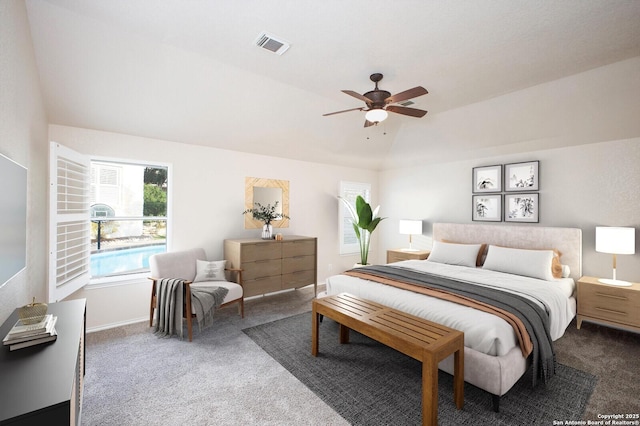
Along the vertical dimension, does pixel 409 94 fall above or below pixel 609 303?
above

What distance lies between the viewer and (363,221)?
5.74 m

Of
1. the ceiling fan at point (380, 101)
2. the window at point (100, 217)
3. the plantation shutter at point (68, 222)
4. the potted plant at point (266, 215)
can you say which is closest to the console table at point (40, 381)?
the plantation shutter at point (68, 222)

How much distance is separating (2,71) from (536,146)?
5.62 metres

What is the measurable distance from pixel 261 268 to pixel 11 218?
9.50 feet

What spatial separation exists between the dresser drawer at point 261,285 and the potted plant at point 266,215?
0.65 meters

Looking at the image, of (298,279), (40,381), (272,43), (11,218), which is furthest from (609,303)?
(11,218)

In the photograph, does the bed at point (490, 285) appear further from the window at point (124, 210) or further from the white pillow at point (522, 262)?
the window at point (124, 210)

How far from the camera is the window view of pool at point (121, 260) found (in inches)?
149

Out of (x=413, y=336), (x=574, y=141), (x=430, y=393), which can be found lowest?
(x=430, y=393)

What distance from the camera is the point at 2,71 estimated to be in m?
1.73

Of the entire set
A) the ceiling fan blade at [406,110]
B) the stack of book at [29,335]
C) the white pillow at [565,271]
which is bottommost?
the white pillow at [565,271]

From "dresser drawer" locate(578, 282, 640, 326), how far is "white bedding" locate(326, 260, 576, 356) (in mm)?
126

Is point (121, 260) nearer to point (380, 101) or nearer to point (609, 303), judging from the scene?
point (380, 101)

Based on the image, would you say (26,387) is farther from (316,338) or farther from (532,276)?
(532,276)
